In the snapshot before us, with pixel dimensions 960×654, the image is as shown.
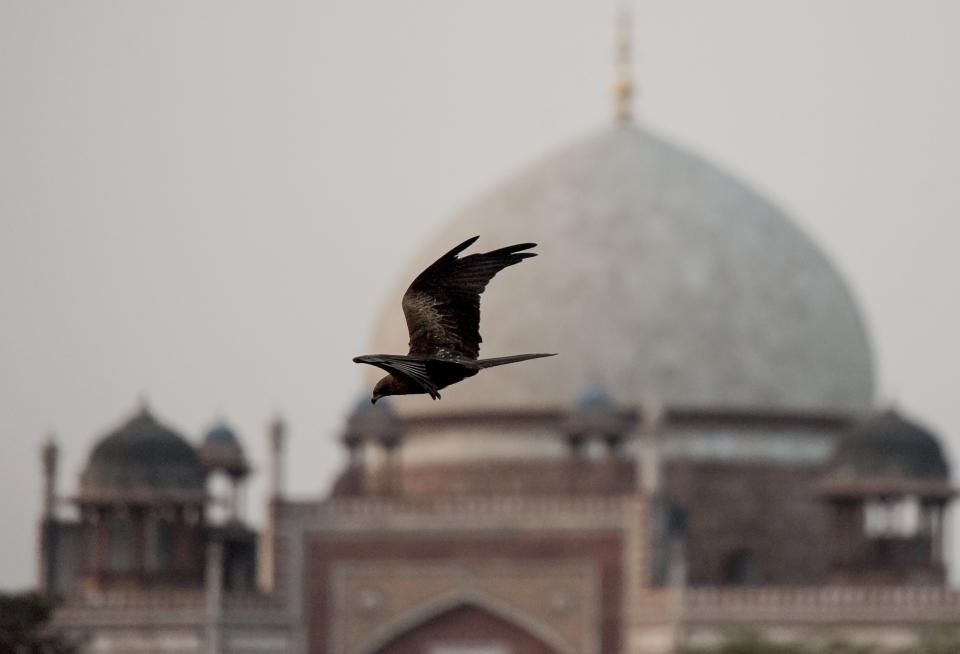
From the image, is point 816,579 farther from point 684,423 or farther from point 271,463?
point 271,463

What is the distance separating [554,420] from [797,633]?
1147 centimetres

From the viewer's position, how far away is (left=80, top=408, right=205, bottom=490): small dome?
6819cm

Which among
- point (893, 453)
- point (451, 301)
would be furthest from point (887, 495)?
point (451, 301)

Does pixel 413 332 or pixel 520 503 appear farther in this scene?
pixel 520 503

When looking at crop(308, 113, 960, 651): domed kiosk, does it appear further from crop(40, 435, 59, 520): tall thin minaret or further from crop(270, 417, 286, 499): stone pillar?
crop(40, 435, 59, 520): tall thin minaret

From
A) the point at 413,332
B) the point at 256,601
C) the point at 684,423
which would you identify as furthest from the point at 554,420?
the point at 413,332

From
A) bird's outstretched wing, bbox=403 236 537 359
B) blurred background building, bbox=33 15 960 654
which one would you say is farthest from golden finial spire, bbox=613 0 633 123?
bird's outstretched wing, bbox=403 236 537 359

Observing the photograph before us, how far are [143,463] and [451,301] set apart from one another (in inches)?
1991

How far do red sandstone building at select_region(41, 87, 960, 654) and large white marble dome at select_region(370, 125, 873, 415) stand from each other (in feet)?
0.22

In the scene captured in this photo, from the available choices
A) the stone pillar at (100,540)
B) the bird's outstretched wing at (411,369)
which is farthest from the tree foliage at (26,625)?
the bird's outstretched wing at (411,369)

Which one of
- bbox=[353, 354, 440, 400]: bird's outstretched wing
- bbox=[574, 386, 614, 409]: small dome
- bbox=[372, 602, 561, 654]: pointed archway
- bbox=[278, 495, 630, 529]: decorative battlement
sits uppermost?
bbox=[574, 386, 614, 409]: small dome

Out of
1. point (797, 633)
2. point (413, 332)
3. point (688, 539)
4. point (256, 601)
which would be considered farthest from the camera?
point (688, 539)

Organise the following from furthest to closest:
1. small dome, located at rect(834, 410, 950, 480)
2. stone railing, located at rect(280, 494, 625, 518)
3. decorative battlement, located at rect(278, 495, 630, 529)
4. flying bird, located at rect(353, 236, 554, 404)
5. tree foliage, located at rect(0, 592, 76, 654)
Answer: stone railing, located at rect(280, 494, 625, 518)
decorative battlement, located at rect(278, 495, 630, 529)
small dome, located at rect(834, 410, 950, 480)
tree foliage, located at rect(0, 592, 76, 654)
flying bird, located at rect(353, 236, 554, 404)

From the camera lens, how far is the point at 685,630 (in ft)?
213
